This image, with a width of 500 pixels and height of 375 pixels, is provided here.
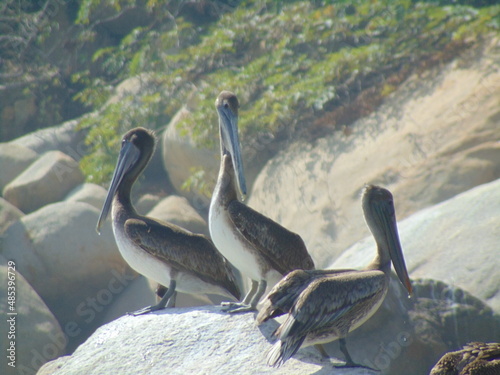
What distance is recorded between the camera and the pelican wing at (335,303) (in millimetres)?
3850

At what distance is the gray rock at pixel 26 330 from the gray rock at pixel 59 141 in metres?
4.16

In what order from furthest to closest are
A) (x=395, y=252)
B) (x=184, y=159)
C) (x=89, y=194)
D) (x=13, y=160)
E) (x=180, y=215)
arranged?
(x=13, y=160) < (x=184, y=159) < (x=89, y=194) < (x=180, y=215) < (x=395, y=252)

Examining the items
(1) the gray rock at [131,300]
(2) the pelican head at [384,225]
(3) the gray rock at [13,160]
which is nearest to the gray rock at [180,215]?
(1) the gray rock at [131,300]

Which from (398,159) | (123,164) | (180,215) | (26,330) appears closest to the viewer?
(123,164)

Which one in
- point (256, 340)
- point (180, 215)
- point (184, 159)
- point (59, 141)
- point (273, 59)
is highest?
point (273, 59)

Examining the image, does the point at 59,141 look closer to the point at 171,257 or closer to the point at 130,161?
the point at 130,161

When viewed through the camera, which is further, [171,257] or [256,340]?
[171,257]

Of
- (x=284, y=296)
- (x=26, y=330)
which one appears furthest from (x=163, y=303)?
(x=26, y=330)

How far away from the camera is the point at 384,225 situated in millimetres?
4922

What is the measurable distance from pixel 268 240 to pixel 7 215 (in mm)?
5334

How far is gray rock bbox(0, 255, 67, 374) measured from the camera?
7379 millimetres

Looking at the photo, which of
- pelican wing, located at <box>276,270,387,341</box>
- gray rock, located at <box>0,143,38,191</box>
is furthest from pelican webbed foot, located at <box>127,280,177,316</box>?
gray rock, located at <box>0,143,38,191</box>

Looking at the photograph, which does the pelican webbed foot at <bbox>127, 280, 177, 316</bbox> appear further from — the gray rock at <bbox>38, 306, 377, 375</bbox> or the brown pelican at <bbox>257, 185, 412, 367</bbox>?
the brown pelican at <bbox>257, 185, 412, 367</bbox>

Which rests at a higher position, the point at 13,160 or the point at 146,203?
the point at 13,160
